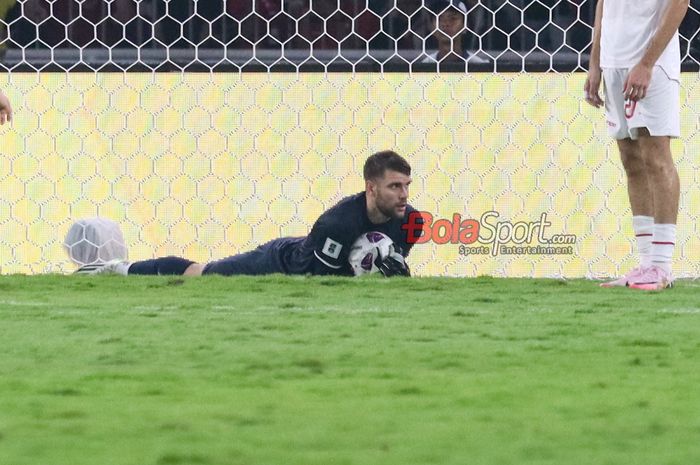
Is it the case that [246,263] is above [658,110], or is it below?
below

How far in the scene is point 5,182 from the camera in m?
4.66

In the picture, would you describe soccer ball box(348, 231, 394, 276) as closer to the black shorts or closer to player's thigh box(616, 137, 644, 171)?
the black shorts

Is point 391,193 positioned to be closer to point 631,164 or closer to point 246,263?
point 246,263

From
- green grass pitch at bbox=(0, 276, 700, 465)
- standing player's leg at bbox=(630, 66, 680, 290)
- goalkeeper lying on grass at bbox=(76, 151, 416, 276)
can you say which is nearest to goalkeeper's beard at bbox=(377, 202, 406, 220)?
goalkeeper lying on grass at bbox=(76, 151, 416, 276)

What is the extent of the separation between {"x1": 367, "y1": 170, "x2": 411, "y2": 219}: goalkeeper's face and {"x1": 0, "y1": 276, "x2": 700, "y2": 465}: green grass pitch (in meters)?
0.69

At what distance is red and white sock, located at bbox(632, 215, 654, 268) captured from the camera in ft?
12.6

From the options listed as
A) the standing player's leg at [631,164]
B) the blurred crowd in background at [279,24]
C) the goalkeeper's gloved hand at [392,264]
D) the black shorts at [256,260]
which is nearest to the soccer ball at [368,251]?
the goalkeeper's gloved hand at [392,264]

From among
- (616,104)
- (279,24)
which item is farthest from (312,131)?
(616,104)

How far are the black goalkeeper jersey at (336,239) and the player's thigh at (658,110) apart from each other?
Result: 3.17 ft

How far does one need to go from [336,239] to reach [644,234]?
95 cm

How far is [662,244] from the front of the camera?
379cm

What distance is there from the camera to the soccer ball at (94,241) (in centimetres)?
455

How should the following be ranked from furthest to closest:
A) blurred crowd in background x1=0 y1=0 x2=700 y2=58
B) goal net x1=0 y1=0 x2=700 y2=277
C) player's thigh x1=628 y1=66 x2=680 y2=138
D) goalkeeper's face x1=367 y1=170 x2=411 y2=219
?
1. blurred crowd in background x1=0 y1=0 x2=700 y2=58
2. goal net x1=0 y1=0 x2=700 y2=277
3. goalkeeper's face x1=367 y1=170 x2=411 y2=219
4. player's thigh x1=628 y1=66 x2=680 y2=138

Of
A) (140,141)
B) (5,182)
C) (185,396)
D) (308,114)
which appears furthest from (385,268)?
(185,396)
